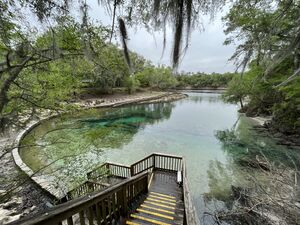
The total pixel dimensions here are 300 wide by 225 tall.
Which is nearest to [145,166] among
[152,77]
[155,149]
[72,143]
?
[155,149]

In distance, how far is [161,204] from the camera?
146 inches

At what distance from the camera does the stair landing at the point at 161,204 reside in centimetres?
294

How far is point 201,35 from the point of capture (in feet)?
4.81

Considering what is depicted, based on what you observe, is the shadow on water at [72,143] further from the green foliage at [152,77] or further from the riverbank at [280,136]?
the green foliage at [152,77]

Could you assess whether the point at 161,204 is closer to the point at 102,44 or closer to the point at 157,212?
the point at 157,212

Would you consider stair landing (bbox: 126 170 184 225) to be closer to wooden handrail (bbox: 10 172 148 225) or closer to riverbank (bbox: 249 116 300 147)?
wooden handrail (bbox: 10 172 148 225)

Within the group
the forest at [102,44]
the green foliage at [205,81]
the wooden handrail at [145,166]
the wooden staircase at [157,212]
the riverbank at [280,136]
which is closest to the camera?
A: the forest at [102,44]

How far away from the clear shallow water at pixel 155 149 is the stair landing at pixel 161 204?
35.3 inches

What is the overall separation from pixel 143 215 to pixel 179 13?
329 cm

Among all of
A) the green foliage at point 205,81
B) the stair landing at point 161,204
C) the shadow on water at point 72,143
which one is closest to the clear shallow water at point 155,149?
the shadow on water at point 72,143

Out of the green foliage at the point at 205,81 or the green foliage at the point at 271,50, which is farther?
the green foliage at the point at 205,81

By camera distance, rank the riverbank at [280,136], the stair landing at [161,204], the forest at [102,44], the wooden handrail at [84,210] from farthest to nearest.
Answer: the riverbank at [280,136] → the stair landing at [161,204] → the forest at [102,44] → the wooden handrail at [84,210]

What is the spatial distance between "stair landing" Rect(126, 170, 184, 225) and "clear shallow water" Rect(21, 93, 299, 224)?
90cm

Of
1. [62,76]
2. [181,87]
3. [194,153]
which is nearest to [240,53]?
[62,76]
